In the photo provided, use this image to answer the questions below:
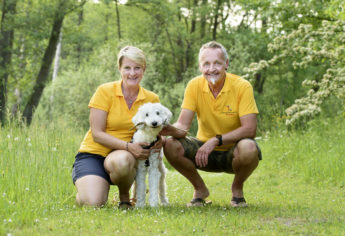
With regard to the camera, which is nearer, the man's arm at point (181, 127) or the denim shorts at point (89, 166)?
the denim shorts at point (89, 166)

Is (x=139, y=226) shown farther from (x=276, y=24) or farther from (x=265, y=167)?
(x=276, y=24)

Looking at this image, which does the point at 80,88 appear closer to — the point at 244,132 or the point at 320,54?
the point at 320,54

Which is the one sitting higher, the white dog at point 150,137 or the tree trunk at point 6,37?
the tree trunk at point 6,37

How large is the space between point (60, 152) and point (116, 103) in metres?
1.70

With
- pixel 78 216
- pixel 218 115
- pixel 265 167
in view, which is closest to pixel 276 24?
pixel 265 167

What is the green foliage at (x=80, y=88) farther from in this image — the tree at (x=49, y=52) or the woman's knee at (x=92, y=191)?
the woman's knee at (x=92, y=191)

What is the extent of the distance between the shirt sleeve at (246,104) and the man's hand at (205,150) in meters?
0.44

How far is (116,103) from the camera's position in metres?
4.54

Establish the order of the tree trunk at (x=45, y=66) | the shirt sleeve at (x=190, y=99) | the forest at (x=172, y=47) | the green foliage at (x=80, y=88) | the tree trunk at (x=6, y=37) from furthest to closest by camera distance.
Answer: the green foliage at (x=80, y=88) < the tree trunk at (x=45, y=66) < the tree trunk at (x=6, y=37) < the forest at (x=172, y=47) < the shirt sleeve at (x=190, y=99)

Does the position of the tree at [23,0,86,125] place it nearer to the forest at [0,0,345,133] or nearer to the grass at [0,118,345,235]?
the forest at [0,0,345,133]

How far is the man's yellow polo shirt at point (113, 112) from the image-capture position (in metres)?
4.49

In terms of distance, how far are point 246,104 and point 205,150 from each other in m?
0.69

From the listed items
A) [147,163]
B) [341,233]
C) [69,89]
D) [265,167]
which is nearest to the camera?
[341,233]

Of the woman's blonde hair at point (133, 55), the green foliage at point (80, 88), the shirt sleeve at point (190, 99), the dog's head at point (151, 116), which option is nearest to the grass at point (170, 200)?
the dog's head at point (151, 116)
